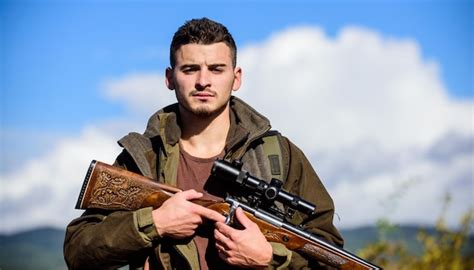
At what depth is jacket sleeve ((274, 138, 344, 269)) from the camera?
6.01m

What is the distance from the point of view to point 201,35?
601 centimetres

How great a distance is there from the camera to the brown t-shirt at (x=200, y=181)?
19.1ft

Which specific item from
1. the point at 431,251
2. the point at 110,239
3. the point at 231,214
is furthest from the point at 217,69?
the point at 431,251

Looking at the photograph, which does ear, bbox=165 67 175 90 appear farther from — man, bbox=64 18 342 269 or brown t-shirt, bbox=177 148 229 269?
brown t-shirt, bbox=177 148 229 269

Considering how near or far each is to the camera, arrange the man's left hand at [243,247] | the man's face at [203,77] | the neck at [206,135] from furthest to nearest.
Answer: the neck at [206,135]
the man's face at [203,77]
the man's left hand at [243,247]

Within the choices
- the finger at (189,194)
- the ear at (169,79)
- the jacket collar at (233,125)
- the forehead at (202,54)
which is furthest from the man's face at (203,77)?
the finger at (189,194)

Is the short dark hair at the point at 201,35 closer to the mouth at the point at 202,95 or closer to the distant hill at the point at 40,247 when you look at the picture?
the mouth at the point at 202,95

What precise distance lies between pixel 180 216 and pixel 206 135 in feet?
2.31

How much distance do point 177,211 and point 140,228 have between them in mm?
270

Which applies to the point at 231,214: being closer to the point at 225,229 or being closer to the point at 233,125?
the point at 225,229

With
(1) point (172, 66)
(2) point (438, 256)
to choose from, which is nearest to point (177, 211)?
(1) point (172, 66)

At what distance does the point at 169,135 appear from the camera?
6.14m

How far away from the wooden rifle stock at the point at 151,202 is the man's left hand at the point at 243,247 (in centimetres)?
21

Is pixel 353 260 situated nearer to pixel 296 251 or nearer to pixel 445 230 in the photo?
pixel 296 251
